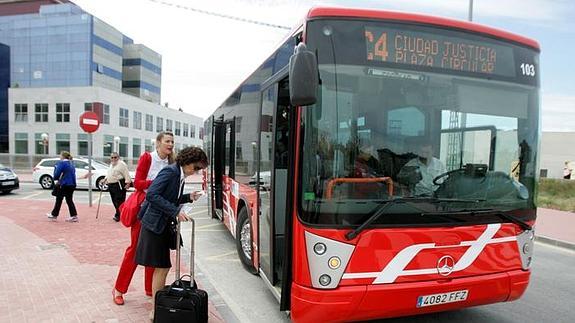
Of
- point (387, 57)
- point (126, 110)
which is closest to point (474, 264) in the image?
point (387, 57)

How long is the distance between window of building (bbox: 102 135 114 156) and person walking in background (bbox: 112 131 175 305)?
2016 inches

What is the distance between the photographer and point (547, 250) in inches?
353

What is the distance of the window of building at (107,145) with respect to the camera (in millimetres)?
52112

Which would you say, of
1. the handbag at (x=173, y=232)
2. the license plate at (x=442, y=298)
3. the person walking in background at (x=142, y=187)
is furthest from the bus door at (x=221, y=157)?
the license plate at (x=442, y=298)

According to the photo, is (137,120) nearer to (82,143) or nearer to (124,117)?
(124,117)

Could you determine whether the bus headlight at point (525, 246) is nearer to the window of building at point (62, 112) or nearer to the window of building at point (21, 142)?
the window of building at point (62, 112)

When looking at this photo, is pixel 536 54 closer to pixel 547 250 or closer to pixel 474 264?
pixel 474 264

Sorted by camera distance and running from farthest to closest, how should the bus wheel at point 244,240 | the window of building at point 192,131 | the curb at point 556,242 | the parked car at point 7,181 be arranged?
1. the window of building at point 192,131
2. the parked car at point 7,181
3. the curb at point 556,242
4. the bus wheel at point 244,240

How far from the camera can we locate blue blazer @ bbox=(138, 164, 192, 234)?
3.88 m

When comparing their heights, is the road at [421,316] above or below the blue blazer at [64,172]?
below

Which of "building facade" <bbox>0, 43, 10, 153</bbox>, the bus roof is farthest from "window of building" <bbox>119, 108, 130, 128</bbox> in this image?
the bus roof

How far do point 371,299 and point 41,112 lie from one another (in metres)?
59.9

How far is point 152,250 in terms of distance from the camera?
4.07 metres

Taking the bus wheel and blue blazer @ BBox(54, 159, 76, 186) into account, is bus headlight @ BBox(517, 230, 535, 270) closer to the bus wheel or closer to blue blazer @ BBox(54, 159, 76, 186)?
the bus wheel
